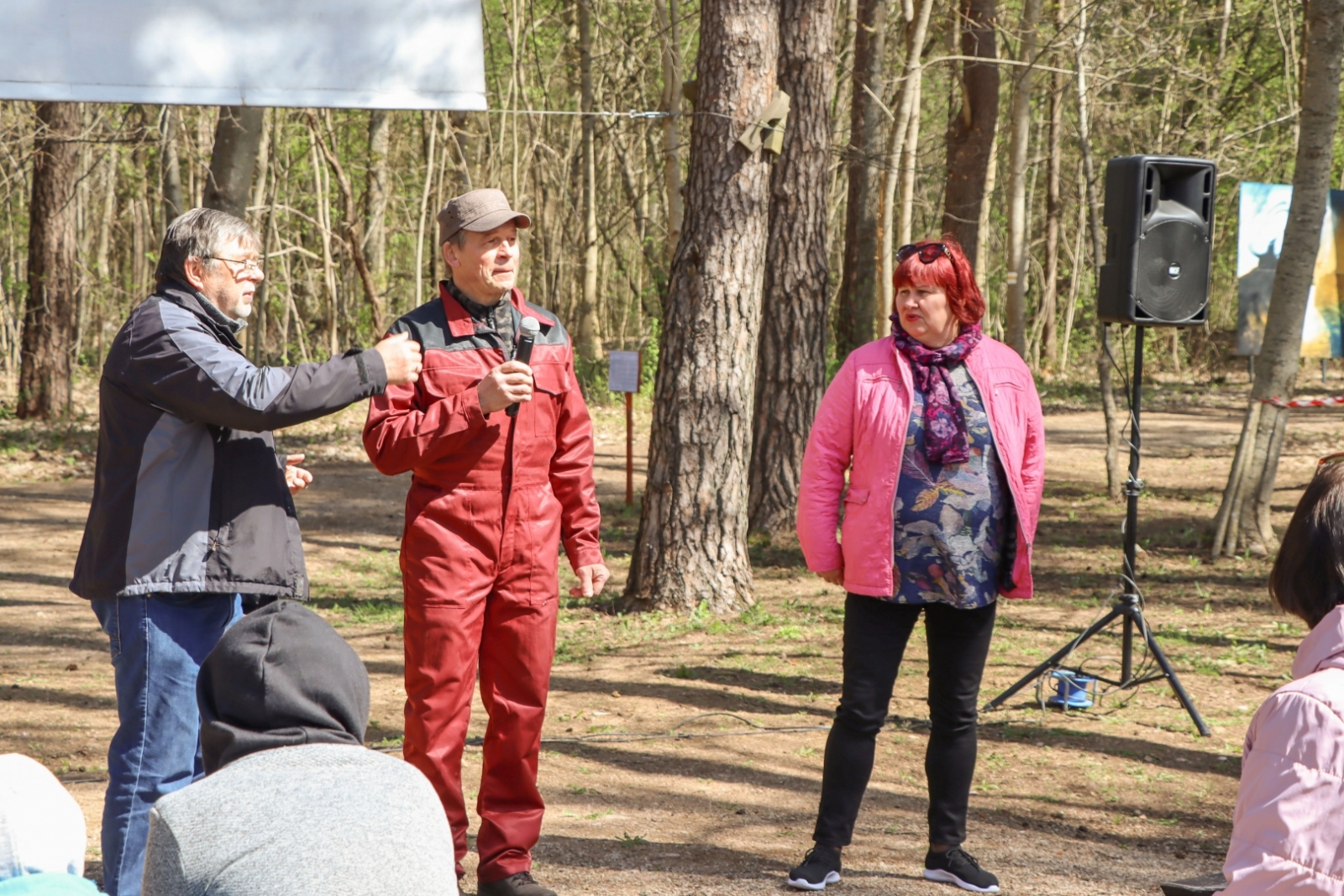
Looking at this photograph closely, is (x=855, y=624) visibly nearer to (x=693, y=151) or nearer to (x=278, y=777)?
(x=278, y=777)

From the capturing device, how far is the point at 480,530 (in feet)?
11.1

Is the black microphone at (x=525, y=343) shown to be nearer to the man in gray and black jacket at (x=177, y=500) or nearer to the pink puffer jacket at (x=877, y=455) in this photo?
the man in gray and black jacket at (x=177, y=500)

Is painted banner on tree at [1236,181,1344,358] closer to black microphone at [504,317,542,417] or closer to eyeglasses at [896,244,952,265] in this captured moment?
eyeglasses at [896,244,952,265]

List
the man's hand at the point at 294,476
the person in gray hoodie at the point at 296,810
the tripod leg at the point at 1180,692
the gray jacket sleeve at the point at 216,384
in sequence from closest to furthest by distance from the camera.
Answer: the person in gray hoodie at the point at 296,810 → the gray jacket sleeve at the point at 216,384 → the man's hand at the point at 294,476 → the tripod leg at the point at 1180,692

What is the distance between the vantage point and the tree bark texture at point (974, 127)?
1249 cm

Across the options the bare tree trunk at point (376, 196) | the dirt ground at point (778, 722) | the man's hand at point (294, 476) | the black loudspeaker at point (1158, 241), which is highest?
the bare tree trunk at point (376, 196)

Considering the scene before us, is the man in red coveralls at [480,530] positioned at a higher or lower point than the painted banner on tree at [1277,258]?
lower

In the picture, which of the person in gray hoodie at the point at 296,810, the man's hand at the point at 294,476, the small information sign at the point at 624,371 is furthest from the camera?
the small information sign at the point at 624,371

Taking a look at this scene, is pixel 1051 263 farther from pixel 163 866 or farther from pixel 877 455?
pixel 163 866

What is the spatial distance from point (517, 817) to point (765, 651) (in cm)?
324

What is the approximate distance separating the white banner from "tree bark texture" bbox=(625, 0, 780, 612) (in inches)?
88.3

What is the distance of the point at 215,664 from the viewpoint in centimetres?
174

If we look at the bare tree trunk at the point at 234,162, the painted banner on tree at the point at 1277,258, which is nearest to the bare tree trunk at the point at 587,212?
the painted banner on tree at the point at 1277,258

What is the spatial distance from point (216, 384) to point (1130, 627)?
4.46 meters
